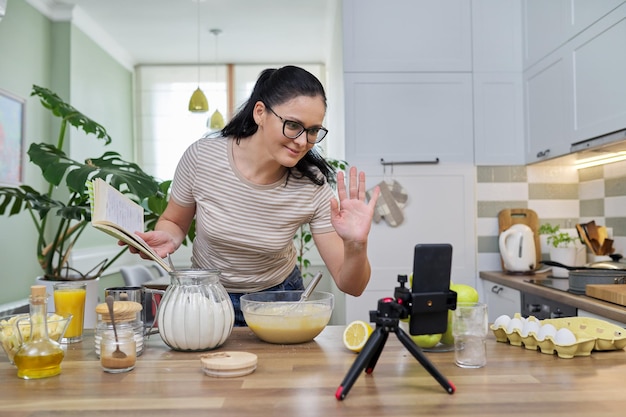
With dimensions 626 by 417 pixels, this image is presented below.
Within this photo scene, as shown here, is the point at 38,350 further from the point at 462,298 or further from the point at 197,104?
the point at 197,104

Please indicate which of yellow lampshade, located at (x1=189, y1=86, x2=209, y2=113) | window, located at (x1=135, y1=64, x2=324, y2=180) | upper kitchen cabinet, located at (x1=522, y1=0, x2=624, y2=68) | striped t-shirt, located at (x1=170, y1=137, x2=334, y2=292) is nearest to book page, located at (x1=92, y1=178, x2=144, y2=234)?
striped t-shirt, located at (x1=170, y1=137, x2=334, y2=292)

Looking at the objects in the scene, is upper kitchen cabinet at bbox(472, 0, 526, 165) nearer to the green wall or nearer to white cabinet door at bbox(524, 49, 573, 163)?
white cabinet door at bbox(524, 49, 573, 163)

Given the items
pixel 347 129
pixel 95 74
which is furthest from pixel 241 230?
pixel 95 74

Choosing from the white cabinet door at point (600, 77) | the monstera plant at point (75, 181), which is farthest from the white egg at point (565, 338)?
the monstera plant at point (75, 181)

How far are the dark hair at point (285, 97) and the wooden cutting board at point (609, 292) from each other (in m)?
1.19

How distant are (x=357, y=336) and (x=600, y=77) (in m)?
2.06

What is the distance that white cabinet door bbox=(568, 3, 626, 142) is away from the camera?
2.50m

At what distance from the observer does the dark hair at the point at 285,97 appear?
1.58m

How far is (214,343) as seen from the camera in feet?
4.23

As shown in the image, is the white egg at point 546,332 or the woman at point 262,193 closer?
the white egg at point 546,332

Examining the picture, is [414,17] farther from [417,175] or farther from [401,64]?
[417,175]

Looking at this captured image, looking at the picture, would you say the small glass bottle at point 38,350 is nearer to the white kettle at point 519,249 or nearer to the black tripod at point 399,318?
the black tripod at point 399,318

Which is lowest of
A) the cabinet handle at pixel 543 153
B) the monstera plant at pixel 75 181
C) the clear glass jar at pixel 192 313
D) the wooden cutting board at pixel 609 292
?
the wooden cutting board at pixel 609 292

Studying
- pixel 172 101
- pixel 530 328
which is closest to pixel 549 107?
pixel 530 328
